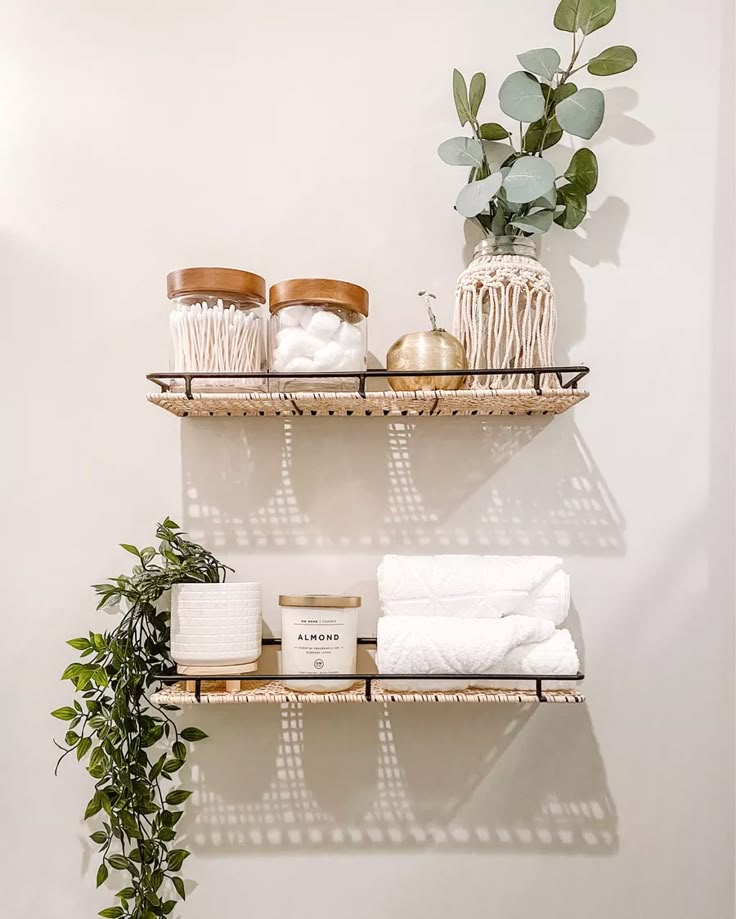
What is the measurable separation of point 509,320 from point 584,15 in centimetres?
41

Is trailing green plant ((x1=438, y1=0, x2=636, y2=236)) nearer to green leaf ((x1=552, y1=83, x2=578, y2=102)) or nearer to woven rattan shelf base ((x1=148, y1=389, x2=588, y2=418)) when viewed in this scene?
green leaf ((x1=552, y1=83, x2=578, y2=102))

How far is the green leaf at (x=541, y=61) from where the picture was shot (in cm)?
112

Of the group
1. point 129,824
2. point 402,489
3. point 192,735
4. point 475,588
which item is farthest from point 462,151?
point 129,824

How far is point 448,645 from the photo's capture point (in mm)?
1033

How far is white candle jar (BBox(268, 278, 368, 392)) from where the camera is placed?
106 centimetres

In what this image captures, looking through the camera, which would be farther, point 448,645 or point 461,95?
point 461,95

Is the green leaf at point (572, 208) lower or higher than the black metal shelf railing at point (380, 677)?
higher

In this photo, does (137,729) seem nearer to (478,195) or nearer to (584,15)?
(478,195)

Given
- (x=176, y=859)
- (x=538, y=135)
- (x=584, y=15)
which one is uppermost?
(x=584, y=15)

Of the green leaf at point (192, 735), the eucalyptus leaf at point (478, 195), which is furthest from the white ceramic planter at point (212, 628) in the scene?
the eucalyptus leaf at point (478, 195)

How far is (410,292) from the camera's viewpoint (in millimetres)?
1232

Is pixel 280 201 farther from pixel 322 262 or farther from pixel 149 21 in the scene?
pixel 149 21

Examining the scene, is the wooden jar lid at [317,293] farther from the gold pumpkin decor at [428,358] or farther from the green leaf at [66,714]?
the green leaf at [66,714]

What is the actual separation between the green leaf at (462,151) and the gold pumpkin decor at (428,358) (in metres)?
0.24
